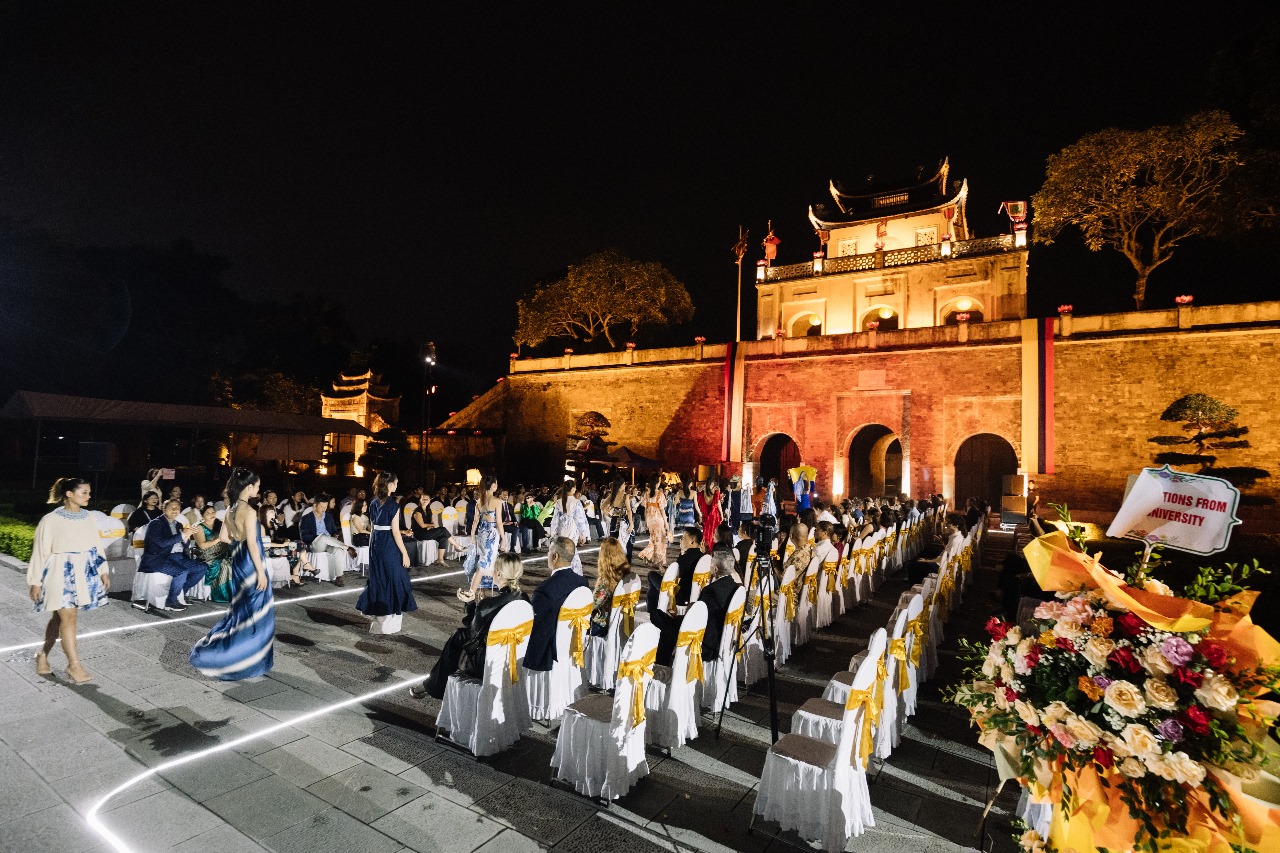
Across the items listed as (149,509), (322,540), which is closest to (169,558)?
(149,509)

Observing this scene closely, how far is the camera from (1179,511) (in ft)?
8.38

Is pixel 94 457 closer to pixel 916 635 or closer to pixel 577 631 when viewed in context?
pixel 577 631

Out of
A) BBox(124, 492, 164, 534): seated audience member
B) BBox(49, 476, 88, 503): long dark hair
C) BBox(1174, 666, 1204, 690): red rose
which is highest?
BBox(49, 476, 88, 503): long dark hair

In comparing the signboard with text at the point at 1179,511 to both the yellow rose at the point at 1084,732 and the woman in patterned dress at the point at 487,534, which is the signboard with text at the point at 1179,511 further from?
the woman in patterned dress at the point at 487,534

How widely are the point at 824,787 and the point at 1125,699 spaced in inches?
67.0

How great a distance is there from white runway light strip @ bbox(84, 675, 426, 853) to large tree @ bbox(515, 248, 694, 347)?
26076 mm

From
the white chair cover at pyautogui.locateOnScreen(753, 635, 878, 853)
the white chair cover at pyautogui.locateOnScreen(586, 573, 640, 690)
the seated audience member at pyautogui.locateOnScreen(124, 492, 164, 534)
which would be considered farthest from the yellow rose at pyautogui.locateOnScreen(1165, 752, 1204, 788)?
the seated audience member at pyautogui.locateOnScreen(124, 492, 164, 534)

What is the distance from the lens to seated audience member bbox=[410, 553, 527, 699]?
13.8 ft

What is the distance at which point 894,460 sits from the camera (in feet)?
91.6

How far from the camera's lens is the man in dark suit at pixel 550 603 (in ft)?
14.8

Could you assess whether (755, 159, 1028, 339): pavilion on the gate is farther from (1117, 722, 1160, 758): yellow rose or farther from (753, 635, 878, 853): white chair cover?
(1117, 722, 1160, 758): yellow rose

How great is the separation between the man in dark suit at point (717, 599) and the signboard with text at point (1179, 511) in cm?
287

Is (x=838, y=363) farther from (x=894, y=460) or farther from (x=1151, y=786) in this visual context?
(x=1151, y=786)

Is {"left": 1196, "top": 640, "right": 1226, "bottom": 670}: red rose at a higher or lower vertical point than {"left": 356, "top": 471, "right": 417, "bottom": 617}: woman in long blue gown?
higher
